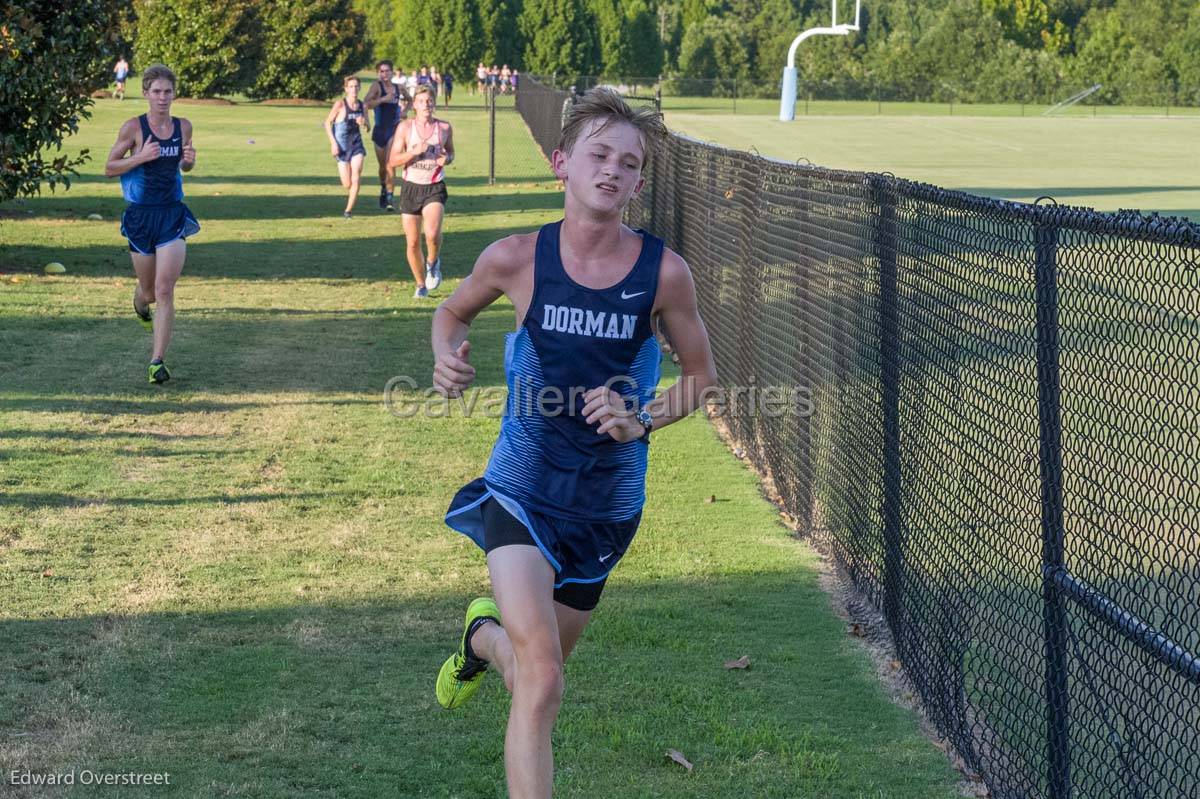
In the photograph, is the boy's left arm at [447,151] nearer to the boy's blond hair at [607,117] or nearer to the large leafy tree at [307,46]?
the boy's blond hair at [607,117]

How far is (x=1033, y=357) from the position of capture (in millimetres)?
4742

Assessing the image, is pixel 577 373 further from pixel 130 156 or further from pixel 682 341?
pixel 130 156

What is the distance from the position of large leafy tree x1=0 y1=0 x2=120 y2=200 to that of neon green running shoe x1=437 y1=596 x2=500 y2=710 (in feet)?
39.9

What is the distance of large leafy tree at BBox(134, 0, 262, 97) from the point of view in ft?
206

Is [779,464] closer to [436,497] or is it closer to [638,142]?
[436,497]

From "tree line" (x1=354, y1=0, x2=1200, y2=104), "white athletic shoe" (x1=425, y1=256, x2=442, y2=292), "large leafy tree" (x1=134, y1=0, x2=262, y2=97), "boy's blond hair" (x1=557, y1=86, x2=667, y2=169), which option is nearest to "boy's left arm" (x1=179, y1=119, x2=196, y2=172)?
"white athletic shoe" (x1=425, y1=256, x2=442, y2=292)

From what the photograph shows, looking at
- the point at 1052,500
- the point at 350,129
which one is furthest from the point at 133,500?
the point at 350,129

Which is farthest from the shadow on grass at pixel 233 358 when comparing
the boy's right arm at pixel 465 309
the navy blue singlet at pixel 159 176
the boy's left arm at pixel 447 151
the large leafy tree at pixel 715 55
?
the large leafy tree at pixel 715 55

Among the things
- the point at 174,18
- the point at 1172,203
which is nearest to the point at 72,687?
the point at 1172,203

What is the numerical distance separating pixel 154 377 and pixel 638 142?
7.55m

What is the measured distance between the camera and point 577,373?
4.49 m

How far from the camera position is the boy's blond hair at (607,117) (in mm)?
4555

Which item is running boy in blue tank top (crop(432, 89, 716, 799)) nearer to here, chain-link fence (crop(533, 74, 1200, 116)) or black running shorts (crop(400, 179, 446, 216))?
black running shorts (crop(400, 179, 446, 216))

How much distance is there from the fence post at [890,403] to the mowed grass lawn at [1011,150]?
17.9m
